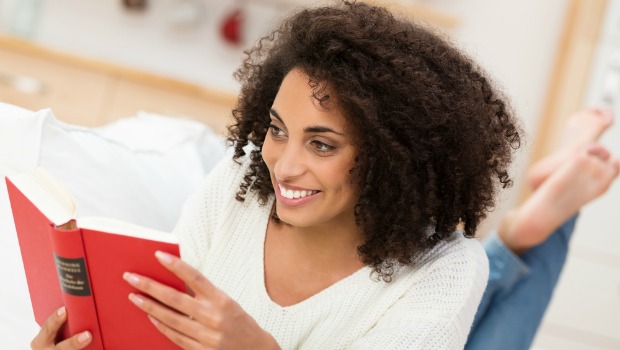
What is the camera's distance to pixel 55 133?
1.31 metres

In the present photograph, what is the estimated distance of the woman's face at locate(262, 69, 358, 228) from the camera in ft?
3.92

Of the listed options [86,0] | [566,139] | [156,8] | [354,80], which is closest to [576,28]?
[566,139]

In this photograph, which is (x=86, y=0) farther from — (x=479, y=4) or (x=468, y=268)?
(x=468, y=268)

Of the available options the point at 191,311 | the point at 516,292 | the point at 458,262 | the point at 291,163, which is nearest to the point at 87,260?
the point at 191,311

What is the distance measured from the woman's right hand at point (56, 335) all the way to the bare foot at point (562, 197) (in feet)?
3.70

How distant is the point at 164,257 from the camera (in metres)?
0.93

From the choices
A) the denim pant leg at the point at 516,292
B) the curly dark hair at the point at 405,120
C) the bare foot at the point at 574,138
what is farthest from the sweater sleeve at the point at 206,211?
the bare foot at the point at 574,138

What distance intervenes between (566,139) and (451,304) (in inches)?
41.5

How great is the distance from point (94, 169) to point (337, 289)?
47 cm

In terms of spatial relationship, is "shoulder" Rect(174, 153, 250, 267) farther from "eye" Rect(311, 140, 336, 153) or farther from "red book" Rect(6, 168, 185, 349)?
"red book" Rect(6, 168, 185, 349)

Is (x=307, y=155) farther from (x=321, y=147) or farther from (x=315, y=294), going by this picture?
(x=315, y=294)

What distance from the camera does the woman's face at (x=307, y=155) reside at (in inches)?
47.0

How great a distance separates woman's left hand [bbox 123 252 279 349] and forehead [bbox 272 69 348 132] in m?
0.33

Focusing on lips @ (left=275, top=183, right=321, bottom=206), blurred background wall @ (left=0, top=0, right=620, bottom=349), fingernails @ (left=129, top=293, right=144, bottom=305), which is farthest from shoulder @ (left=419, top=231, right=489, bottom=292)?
blurred background wall @ (left=0, top=0, right=620, bottom=349)
